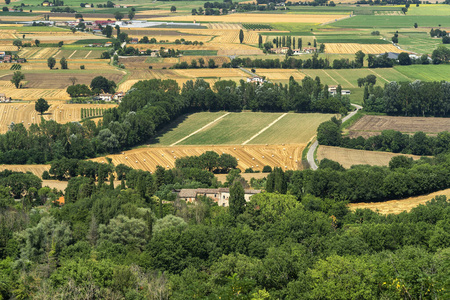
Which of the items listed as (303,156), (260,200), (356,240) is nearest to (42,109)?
(303,156)

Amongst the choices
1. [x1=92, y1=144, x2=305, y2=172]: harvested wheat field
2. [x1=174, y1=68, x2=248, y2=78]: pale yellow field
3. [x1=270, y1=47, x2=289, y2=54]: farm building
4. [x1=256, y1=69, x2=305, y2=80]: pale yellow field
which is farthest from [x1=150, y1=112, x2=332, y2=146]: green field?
[x1=270, y1=47, x2=289, y2=54]: farm building

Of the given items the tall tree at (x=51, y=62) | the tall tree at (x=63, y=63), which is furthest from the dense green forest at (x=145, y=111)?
the tall tree at (x=51, y=62)

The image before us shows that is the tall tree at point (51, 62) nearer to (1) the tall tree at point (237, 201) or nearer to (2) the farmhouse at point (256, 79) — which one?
(2) the farmhouse at point (256, 79)

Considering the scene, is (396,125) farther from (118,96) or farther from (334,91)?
(118,96)

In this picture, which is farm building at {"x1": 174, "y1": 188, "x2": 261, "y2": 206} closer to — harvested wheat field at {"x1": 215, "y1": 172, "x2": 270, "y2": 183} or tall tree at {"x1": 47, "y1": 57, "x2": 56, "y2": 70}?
harvested wheat field at {"x1": 215, "y1": 172, "x2": 270, "y2": 183}

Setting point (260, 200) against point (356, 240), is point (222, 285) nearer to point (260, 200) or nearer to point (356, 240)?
point (356, 240)

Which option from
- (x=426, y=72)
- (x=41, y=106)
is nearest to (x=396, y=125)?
(x=426, y=72)
